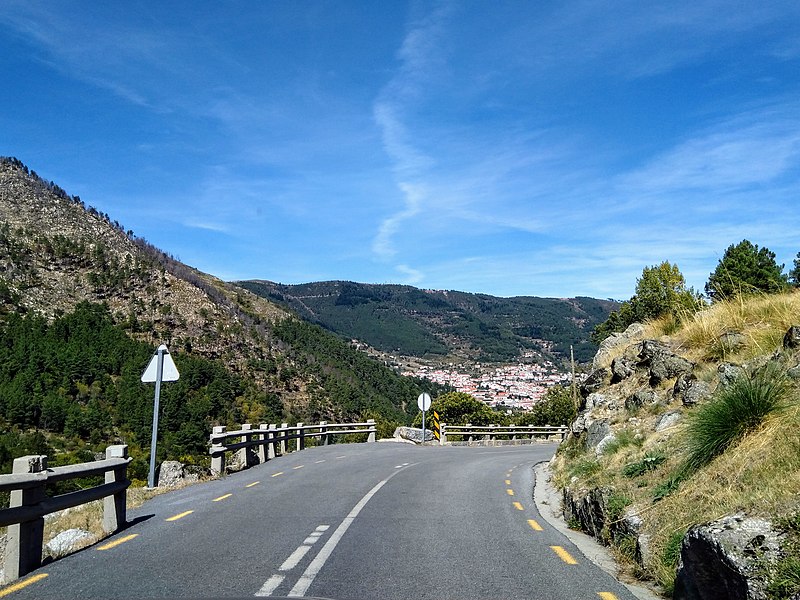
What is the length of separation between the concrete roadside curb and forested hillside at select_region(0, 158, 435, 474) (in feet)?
153

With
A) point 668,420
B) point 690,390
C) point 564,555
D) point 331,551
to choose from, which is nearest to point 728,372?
point 690,390

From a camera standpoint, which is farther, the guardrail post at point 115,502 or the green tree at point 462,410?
the green tree at point 462,410

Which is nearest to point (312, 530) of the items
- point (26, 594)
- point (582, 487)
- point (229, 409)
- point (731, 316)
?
point (26, 594)

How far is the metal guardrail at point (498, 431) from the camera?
4375 cm

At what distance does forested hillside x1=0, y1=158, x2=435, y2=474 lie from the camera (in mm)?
67438

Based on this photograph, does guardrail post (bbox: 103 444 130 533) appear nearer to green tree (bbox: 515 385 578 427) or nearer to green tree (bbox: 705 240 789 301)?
green tree (bbox: 705 240 789 301)

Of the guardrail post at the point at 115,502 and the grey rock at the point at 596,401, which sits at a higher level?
the grey rock at the point at 596,401

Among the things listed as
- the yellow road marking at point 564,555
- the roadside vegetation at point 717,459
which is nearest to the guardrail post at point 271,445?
the roadside vegetation at point 717,459

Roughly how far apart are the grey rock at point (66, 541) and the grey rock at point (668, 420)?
29.6ft

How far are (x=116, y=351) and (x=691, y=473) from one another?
83738 mm

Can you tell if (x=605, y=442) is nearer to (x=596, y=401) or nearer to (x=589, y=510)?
(x=589, y=510)

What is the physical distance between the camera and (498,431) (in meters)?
45.7

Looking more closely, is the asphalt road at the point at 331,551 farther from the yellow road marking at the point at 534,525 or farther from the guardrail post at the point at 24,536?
the guardrail post at the point at 24,536

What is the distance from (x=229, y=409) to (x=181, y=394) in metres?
5.96
